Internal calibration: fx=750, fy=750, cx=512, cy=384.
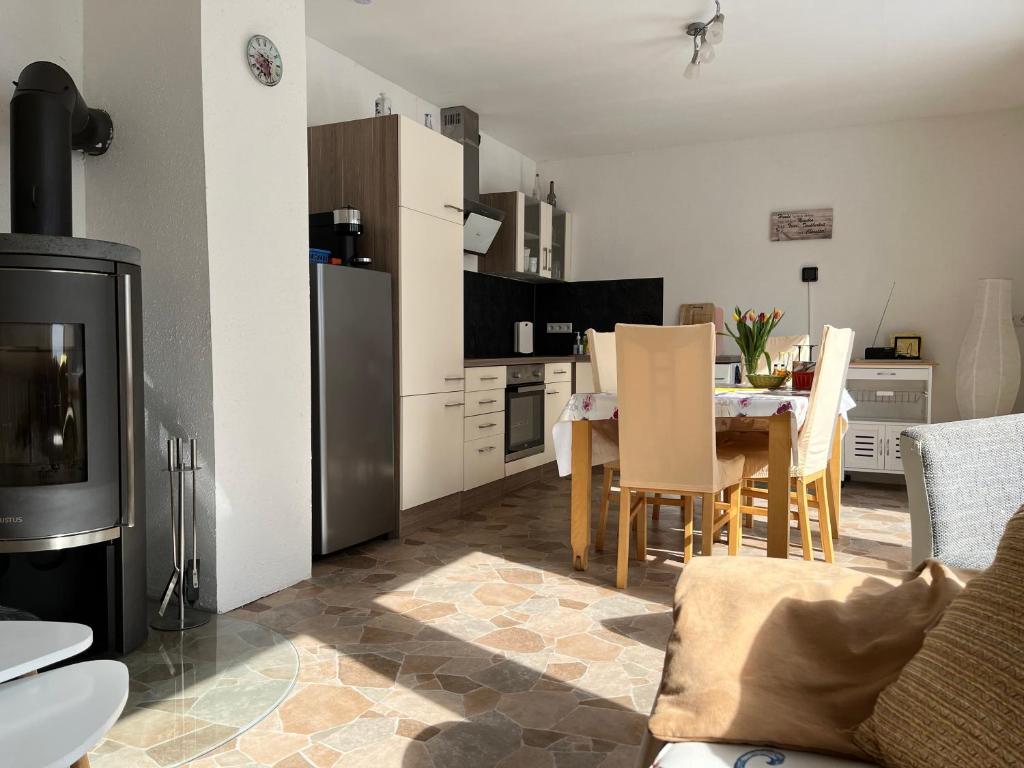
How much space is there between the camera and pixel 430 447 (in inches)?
155

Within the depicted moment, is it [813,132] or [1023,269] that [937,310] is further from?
[813,132]

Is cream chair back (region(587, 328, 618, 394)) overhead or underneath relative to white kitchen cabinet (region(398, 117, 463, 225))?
underneath

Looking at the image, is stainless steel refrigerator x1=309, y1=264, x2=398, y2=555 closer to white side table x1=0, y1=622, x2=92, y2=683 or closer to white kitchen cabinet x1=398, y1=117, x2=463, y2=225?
white kitchen cabinet x1=398, y1=117, x2=463, y2=225

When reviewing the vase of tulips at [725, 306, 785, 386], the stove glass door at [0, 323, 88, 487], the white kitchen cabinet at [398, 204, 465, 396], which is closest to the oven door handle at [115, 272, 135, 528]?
the stove glass door at [0, 323, 88, 487]

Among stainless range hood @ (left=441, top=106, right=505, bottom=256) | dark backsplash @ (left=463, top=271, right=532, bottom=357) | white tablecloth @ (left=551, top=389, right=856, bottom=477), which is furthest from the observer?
dark backsplash @ (left=463, top=271, right=532, bottom=357)

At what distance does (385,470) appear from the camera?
143 inches

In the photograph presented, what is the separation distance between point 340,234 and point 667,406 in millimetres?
1774

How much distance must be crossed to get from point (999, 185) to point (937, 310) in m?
0.92

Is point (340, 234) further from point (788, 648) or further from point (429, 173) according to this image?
point (788, 648)

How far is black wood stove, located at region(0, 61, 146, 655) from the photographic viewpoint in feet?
6.74

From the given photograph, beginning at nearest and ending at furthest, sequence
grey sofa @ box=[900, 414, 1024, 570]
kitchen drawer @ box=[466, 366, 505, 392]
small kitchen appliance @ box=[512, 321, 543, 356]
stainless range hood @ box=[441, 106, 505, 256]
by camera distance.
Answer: grey sofa @ box=[900, 414, 1024, 570] → kitchen drawer @ box=[466, 366, 505, 392] → stainless range hood @ box=[441, 106, 505, 256] → small kitchen appliance @ box=[512, 321, 543, 356]

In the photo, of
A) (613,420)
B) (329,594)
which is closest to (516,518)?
(613,420)

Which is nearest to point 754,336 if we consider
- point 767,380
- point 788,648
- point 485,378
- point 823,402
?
point 767,380

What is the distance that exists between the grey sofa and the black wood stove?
2.09m
